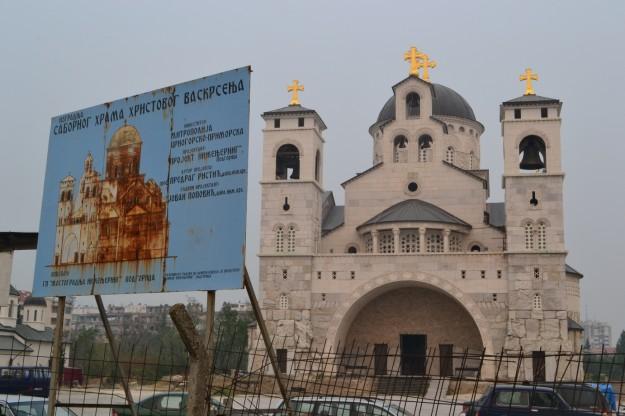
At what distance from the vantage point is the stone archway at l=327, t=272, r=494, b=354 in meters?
32.7

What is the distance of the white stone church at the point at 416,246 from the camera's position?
32.5 metres

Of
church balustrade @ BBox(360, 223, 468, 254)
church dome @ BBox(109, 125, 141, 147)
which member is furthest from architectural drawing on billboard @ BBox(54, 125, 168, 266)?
church balustrade @ BBox(360, 223, 468, 254)

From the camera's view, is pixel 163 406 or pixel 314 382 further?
pixel 163 406

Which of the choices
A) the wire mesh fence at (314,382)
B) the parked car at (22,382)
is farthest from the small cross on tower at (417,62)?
the parked car at (22,382)

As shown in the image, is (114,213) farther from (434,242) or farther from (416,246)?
(434,242)

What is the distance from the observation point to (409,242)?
114ft

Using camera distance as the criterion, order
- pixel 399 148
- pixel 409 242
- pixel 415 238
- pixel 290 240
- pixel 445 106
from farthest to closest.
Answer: pixel 445 106, pixel 399 148, pixel 290 240, pixel 409 242, pixel 415 238

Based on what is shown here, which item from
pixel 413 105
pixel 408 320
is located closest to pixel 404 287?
pixel 408 320

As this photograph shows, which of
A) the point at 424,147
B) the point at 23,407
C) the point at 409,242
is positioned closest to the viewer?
the point at 23,407

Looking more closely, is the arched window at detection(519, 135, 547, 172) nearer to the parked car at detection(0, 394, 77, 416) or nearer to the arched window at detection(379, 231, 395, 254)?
the arched window at detection(379, 231, 395, 254)

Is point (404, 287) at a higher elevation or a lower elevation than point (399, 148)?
lower

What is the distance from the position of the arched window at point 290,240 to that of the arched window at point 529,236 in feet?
34.3

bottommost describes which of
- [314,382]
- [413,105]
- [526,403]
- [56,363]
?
[526,403]

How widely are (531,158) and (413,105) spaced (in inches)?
286
